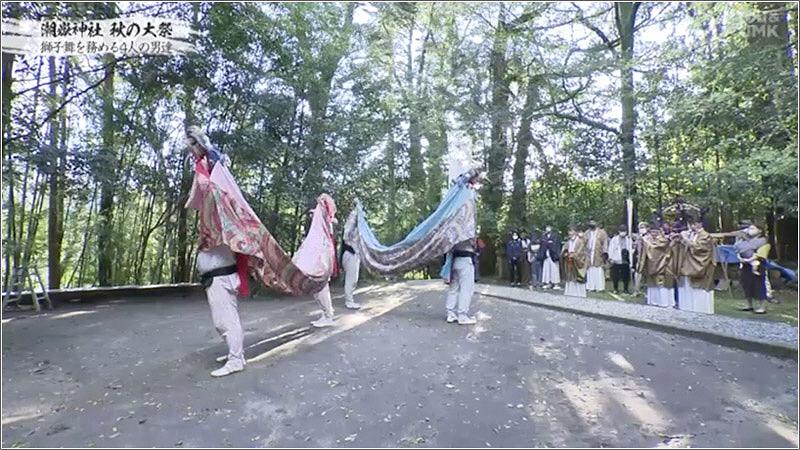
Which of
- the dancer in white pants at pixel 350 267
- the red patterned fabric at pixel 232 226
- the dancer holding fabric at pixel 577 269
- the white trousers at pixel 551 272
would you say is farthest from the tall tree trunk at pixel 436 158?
the red patterned fabric at pixel 232 226

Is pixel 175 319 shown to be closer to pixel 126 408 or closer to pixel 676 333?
pixel 126 408

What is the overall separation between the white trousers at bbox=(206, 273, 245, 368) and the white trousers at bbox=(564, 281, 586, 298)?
25.5ft

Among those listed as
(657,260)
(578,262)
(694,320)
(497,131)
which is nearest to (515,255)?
(578,262)

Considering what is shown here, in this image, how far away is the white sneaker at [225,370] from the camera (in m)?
4.21

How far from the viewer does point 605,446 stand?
2936mm

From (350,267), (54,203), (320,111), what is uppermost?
(320,111)

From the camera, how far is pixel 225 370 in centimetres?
428

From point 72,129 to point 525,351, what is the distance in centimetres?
781

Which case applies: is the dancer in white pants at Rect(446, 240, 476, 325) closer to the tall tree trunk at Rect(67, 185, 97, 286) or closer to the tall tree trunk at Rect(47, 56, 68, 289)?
the tall tree trunk at Rect(47, 56, 68, 289)

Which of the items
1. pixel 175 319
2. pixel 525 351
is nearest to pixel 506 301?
pixel 525 351

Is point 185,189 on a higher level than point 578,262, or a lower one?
higher

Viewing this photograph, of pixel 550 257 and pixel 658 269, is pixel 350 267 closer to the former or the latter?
pixel 658 269

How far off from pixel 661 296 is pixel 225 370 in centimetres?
752

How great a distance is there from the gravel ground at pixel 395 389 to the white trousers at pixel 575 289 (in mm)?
4103
